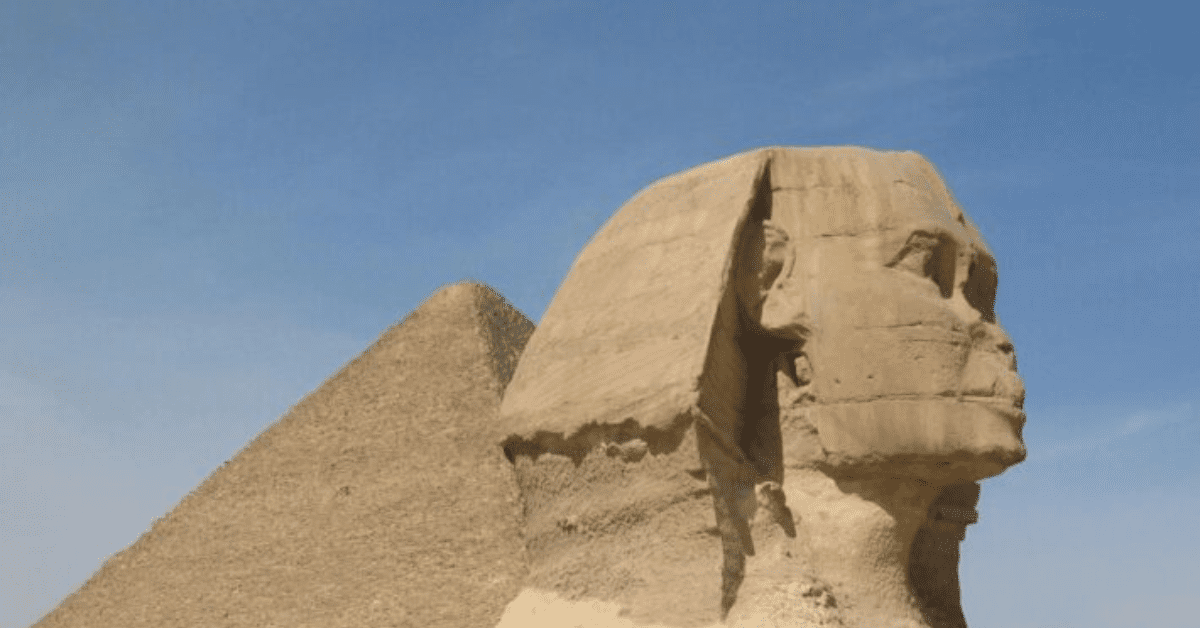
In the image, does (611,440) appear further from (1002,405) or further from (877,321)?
(1002,405)

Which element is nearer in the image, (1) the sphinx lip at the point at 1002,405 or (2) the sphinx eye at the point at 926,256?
(1) the sphinx lip at the point at 1002,405

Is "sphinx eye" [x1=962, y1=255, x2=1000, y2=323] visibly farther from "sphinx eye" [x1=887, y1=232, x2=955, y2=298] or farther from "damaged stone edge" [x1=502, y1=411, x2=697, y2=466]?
"damaged stone edge" [x1=502, y1=411, x2=697, y2=466]

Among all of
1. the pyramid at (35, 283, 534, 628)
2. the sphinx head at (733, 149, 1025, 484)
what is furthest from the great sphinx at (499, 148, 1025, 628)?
the pyramid at (35, 283, 534, 628)

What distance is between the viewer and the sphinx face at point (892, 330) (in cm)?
518

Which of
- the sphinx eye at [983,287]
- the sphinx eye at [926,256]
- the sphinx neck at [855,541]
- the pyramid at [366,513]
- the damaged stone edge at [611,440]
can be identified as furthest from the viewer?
the pyramid at [366,513]

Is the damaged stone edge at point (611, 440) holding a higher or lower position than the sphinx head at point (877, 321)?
lower

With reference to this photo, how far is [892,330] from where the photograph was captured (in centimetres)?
522

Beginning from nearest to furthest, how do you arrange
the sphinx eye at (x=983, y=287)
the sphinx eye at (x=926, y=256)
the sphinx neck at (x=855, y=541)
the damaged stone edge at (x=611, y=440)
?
1. the damaged stone edge at (x=611, y=440)
2. the sphinx neck at (x=855, y=541)
3. the sphinx eye at (x=926, y=256)
4. the sphinx eye at (x=983, y=287)

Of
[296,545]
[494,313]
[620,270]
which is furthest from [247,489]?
[620,270]

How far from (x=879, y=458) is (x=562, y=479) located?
0.75 meters

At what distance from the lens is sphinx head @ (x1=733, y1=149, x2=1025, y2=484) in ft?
17.0

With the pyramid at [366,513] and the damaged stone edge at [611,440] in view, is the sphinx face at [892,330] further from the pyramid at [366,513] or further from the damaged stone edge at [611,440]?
the pyramid at [366,513]

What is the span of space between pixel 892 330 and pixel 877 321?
4 cm

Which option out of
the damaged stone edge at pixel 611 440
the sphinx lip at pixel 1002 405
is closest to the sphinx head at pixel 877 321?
the sphinx lip at pixel 1002 405
